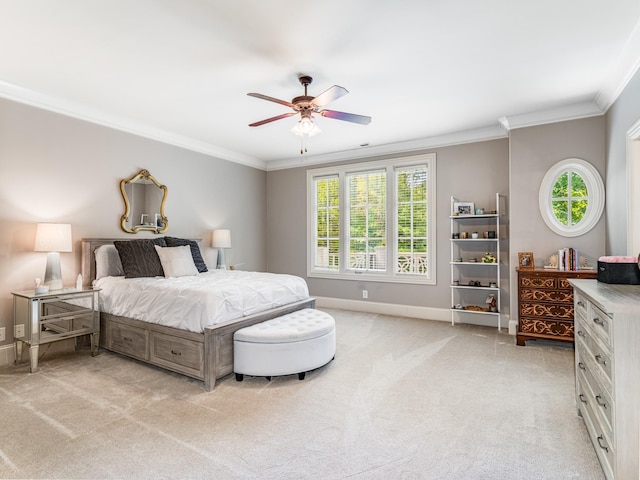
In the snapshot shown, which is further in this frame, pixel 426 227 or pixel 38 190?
pixel 426 227

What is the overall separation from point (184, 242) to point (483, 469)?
159 inches

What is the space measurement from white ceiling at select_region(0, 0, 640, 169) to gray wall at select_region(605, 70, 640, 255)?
0.17 m

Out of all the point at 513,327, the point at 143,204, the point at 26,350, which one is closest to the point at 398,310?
the point at 513,327

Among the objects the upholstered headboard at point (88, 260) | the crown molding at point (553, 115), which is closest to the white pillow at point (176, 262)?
the upholstered headboard at point (88, 260)

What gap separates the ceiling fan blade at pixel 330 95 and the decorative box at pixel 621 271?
211cm

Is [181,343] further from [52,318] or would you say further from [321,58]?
[321,58]

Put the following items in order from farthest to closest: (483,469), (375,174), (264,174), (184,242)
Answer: (264,174) → (375,174) → (184,242) → (483,469)

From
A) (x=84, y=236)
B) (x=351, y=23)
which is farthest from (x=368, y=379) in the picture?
(x=84, y=236)

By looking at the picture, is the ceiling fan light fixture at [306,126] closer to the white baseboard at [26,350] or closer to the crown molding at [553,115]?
the crown molding at [553,115]

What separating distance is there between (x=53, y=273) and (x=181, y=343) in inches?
65.1

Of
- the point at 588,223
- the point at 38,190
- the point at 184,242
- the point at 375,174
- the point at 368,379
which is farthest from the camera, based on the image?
the point at 375,174

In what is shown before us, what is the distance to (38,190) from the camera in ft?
11.9

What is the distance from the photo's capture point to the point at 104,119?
4.16m

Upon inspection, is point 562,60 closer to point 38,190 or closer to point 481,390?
point 481,390
